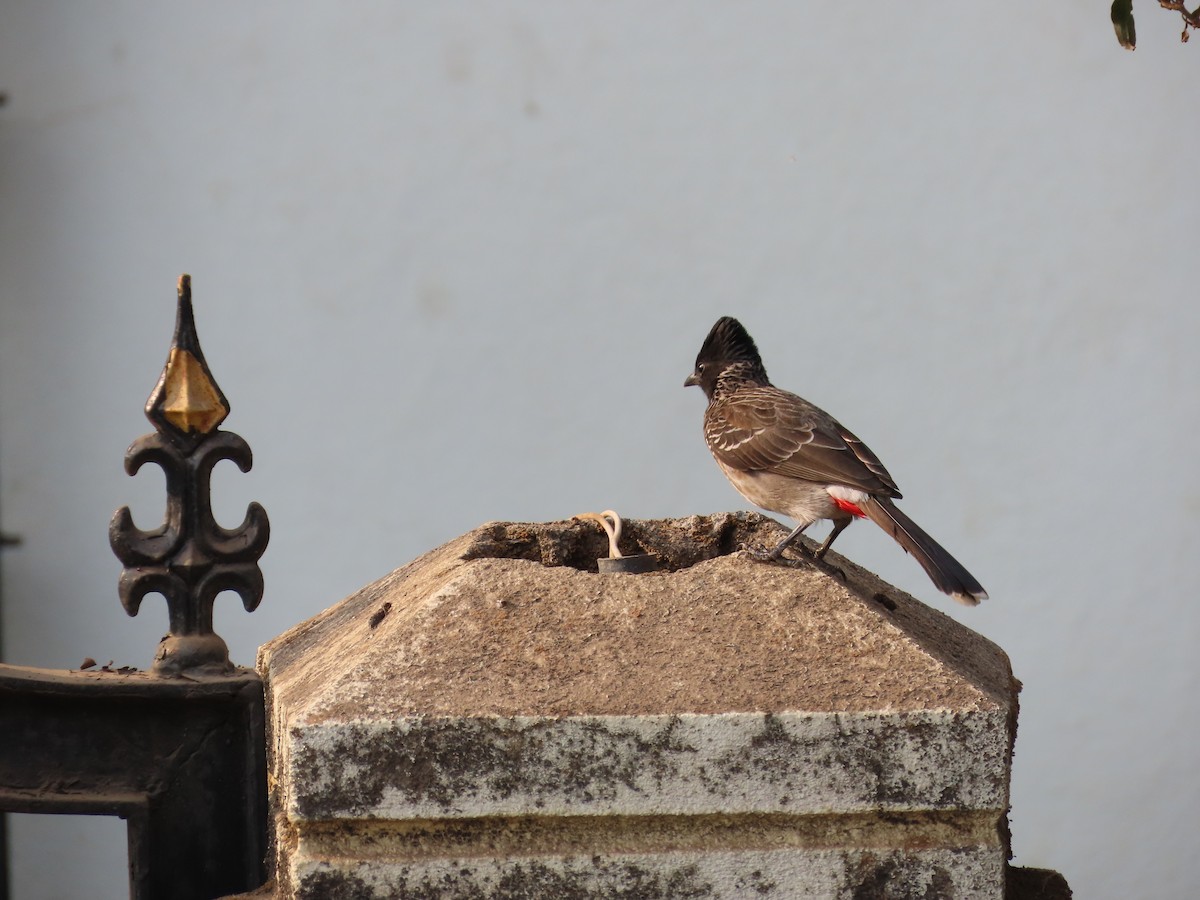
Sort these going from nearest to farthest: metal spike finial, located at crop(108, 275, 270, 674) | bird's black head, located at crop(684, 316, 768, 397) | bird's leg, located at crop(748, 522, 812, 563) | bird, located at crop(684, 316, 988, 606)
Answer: bird's leg, located at crop(748, 522, 812, 563)
metal spike finial, located at crop(108, 275, 270, 674)
bird, located at crop(684, 316, 988, 606)
bird's black head, located at crop(684, 316, 768, 397)

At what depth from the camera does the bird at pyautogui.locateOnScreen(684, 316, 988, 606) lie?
2.51m

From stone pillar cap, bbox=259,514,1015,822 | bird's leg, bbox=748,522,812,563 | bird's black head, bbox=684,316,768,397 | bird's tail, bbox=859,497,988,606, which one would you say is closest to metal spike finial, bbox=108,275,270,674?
stone pillar cap, bbox=259,514,1015,822

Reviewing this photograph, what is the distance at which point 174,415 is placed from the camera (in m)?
2.07

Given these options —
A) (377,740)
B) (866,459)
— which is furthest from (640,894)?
(866,459)

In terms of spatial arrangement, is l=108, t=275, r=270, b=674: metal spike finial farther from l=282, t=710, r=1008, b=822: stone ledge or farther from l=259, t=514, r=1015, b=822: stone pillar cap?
l=282, t=710, r=1008, b=822: stone ledge

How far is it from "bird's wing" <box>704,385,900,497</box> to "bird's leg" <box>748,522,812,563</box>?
0.40 meters

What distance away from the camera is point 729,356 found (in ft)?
11.0

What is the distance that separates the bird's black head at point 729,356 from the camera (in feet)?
10.9

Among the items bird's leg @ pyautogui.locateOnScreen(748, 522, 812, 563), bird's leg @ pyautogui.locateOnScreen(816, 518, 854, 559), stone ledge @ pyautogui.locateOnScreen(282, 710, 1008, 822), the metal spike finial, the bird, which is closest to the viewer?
stone ledge @ pyautogui.locateOnScreen(282, 710, 1008, 822)

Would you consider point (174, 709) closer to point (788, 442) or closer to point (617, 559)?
point (617, 559)

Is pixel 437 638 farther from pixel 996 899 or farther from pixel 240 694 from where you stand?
pixel 996 899

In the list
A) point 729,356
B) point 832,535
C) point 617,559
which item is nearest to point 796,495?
point 832,535

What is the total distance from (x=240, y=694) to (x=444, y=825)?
0.55 m

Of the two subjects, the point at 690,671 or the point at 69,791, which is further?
the point at 69,791
